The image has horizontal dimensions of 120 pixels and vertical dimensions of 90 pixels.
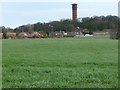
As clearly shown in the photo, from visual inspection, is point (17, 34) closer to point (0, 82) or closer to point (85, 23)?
point (85, 23)

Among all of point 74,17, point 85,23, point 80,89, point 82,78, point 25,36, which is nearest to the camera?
point 80,89

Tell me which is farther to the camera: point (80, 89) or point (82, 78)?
point (82, 78)

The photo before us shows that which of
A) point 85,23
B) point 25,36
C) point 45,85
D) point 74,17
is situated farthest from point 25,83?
point 74,17

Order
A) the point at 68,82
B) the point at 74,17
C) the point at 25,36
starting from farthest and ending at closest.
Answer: the point at 74,17, the point at 25,36, the point at 68,82

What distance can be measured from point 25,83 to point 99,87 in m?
1.97

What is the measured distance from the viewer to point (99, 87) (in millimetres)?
8133

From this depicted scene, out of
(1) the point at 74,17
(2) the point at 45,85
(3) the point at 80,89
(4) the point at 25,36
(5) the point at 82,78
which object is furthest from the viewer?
(1) the point at 74,17

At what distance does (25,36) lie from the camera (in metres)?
129

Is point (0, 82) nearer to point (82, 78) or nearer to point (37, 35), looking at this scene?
point (82, 78)

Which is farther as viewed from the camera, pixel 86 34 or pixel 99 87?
pixel 86 34

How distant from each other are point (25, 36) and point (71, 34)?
910 inches

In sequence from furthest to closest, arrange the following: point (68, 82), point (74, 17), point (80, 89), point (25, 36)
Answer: point (74, 17) < point (25, 36) < point (68, 82) < point (80, 89)

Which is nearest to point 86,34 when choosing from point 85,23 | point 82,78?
point 85,23

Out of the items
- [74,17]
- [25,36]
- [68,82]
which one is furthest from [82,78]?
[74,17]
